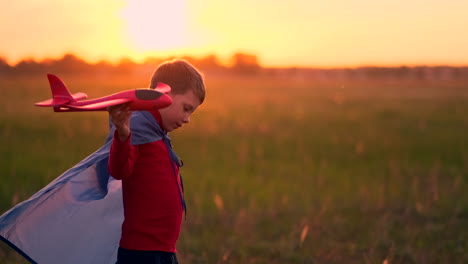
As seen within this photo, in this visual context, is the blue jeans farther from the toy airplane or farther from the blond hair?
the toy airplane

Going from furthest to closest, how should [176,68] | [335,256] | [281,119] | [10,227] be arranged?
[281,119] → [335,256] → [10,227] → [176,68]

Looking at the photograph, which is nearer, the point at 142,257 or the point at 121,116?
the point at 121,116

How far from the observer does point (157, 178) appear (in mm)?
2969

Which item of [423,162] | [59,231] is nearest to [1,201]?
[59,231]

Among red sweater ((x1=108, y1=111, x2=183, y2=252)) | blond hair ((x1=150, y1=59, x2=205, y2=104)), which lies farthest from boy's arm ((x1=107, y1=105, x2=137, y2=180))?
blond hair ((x1=150, y1=59, x2=205, y2=104))

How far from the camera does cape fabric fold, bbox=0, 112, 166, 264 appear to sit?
3178mm

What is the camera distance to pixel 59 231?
10.9 feet

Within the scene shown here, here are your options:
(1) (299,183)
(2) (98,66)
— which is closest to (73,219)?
(1) (299,183)

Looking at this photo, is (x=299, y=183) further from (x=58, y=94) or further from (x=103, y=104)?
(x=103, y=104)

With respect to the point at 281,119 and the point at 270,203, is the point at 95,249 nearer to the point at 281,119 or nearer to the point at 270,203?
the point at 270,203

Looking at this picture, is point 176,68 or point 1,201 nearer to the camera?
point 176,68

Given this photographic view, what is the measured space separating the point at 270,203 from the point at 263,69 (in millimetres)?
85071

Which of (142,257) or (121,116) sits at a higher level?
(121,116)

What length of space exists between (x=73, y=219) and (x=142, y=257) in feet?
1.83
